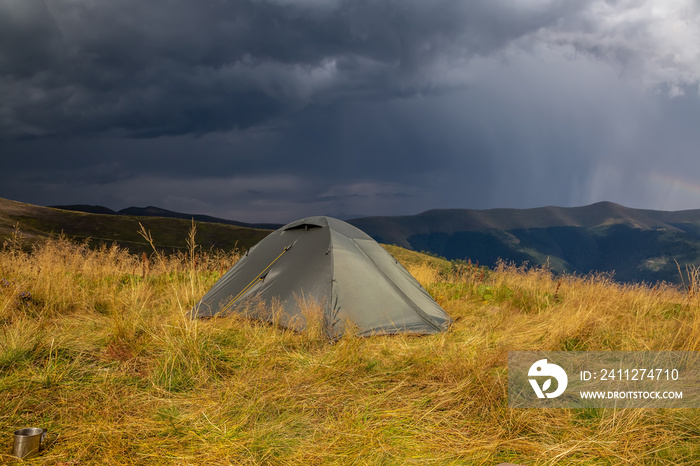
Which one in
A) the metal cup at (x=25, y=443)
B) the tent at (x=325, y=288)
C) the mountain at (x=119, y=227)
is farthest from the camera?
the mountain at (x=119, y=227)

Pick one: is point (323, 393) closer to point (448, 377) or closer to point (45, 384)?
point (448, 377)

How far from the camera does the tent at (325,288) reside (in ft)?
19.2

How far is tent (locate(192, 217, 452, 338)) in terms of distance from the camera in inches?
231

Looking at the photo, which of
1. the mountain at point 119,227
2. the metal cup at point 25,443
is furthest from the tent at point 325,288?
the mountain at point 119,227

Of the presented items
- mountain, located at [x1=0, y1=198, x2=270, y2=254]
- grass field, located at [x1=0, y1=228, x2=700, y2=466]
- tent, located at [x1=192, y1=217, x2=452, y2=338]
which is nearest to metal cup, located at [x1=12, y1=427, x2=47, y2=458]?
grass field, located at [x1=0, y1=228, x2=700, y2=466]

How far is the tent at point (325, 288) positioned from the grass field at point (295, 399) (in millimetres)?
497

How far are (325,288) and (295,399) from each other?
270cm

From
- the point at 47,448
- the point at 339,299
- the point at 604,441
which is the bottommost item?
the point at 47,448

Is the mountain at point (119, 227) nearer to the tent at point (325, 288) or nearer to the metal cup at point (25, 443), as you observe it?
the tent at point (325, 288)

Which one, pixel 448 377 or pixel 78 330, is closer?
pixel 448 377

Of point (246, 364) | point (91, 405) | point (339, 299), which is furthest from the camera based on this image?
point (339, 299)

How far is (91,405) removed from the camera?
329 cm

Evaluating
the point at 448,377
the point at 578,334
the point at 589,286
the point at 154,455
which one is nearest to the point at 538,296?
the point at 589,286

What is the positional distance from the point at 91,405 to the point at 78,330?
7.76 feet
